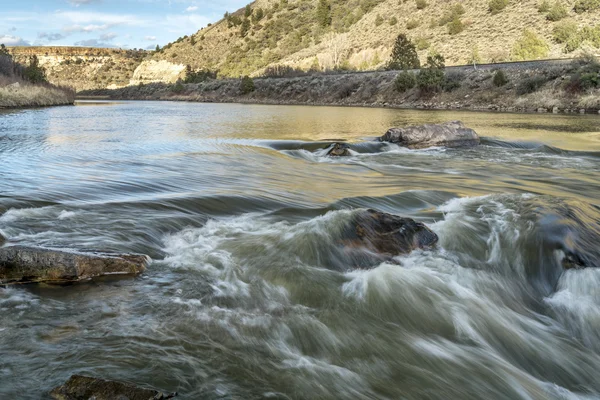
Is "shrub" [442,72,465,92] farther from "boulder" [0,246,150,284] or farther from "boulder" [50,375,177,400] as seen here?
"boulder" [50,375,177,400]

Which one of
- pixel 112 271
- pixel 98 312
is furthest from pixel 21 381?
pixel 112 271

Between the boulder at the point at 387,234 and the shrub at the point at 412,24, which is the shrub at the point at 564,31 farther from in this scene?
the boulder at the point at 387,234

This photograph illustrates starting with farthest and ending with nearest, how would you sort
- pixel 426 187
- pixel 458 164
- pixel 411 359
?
pixel 458 164
pixel 426 187
pixel 411 359

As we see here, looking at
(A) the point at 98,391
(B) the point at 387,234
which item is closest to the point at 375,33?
(B) the point at 387,234

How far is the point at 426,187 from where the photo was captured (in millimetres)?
9359

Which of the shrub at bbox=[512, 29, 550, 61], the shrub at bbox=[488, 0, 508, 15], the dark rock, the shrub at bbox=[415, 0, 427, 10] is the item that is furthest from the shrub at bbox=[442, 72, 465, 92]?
the shrub at bbox=[415, 0, 427, 10]

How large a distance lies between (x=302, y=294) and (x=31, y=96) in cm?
3663

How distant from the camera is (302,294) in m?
4.73

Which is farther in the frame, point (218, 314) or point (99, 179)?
point (99, 179)

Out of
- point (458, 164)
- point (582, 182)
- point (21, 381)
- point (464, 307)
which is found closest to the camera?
point (21, 381)

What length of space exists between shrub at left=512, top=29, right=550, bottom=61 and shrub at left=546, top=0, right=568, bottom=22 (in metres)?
4.31

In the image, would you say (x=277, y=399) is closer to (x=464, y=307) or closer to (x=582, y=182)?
(x=464, y=307)

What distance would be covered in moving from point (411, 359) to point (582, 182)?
316 inches

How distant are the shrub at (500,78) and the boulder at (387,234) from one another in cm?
3042
